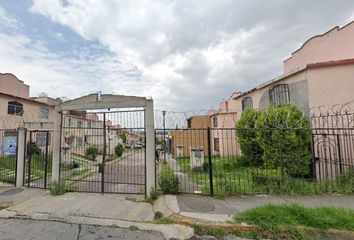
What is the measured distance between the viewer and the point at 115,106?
7449mm

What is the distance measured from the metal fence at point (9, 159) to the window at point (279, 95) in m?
13.3

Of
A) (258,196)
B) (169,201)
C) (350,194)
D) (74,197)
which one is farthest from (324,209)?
(74,197)

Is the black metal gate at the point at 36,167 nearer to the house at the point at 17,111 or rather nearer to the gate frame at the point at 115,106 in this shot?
the gate frame at the point at 115,106

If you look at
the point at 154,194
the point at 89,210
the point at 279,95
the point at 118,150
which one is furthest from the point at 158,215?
the point at 118,150

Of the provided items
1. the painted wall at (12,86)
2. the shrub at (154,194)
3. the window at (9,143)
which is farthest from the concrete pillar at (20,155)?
the painted wall at (12,86)

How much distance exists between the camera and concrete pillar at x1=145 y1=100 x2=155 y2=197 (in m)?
6.99

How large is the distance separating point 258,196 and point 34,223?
623 centimetres

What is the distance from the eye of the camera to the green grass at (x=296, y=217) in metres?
4.72

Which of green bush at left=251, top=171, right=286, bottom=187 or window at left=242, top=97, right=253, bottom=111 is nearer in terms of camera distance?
green bush at left=251, top=171, right=286, bottom=187

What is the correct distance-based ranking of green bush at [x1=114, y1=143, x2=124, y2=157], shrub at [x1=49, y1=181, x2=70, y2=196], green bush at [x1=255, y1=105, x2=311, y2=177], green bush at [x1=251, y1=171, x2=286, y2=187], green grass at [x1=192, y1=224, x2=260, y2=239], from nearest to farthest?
green grass at [x1=192, y1=224, x2=260, y2=239]
shrub at [x1=49, y1=181, x2=70, y2=196]
green bush at [x1=251, y1=171, x2=286, y2=187]
green bush at [x1=255, y1=105, x2=311, y2=177]
green bush at [x1=114, y1=143, x2=124, y2=157]

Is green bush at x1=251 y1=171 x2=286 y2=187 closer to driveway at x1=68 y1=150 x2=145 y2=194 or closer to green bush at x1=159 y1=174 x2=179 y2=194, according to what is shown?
green bush at x1=159 y1=174 x2=179 y2=194

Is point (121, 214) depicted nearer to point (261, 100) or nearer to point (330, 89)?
point (330, 89)

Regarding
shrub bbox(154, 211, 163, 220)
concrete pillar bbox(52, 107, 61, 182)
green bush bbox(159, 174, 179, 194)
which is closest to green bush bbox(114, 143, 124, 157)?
concrete pillar bbox(52, 107, 61, 182)

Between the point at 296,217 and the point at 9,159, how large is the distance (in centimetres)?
1298
